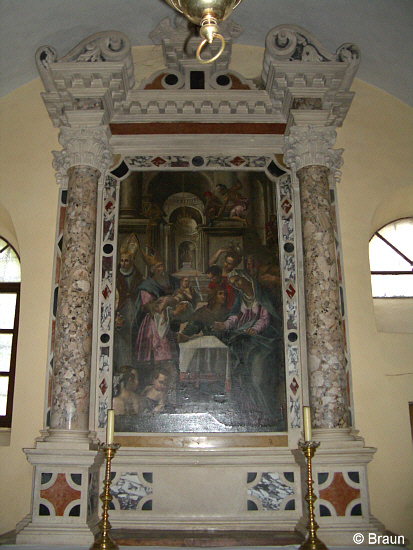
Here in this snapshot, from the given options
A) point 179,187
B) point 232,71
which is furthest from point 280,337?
point 232,71

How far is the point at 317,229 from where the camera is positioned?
635 cm

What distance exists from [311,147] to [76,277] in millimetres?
3169

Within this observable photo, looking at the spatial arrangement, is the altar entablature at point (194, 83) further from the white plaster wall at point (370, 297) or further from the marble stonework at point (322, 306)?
the marble stonework at point (322, 306)

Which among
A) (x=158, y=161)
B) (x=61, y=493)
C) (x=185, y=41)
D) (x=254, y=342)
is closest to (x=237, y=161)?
(x=158, y=161)

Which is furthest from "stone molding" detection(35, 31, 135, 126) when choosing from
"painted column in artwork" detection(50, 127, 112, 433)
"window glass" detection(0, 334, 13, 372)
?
"window glass" detection(0, 334, 13, 372)

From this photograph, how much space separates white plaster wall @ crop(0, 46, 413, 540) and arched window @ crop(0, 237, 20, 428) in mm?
541

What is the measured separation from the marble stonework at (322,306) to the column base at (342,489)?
11.6 inches

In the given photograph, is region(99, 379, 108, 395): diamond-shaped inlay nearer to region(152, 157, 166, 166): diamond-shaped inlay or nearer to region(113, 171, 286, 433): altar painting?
region(113, 171, 286, 433): altar painting

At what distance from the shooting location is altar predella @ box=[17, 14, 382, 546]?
573 centimetres

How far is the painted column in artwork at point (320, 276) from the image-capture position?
579cm

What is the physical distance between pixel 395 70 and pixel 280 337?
12.6 ft

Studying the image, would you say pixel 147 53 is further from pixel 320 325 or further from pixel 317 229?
pixel 320 325

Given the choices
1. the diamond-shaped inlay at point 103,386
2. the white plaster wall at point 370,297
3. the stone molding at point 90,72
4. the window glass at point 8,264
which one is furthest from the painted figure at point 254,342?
the window glass at point 8,264

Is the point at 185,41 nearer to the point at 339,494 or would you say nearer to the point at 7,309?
the point at 7,309
